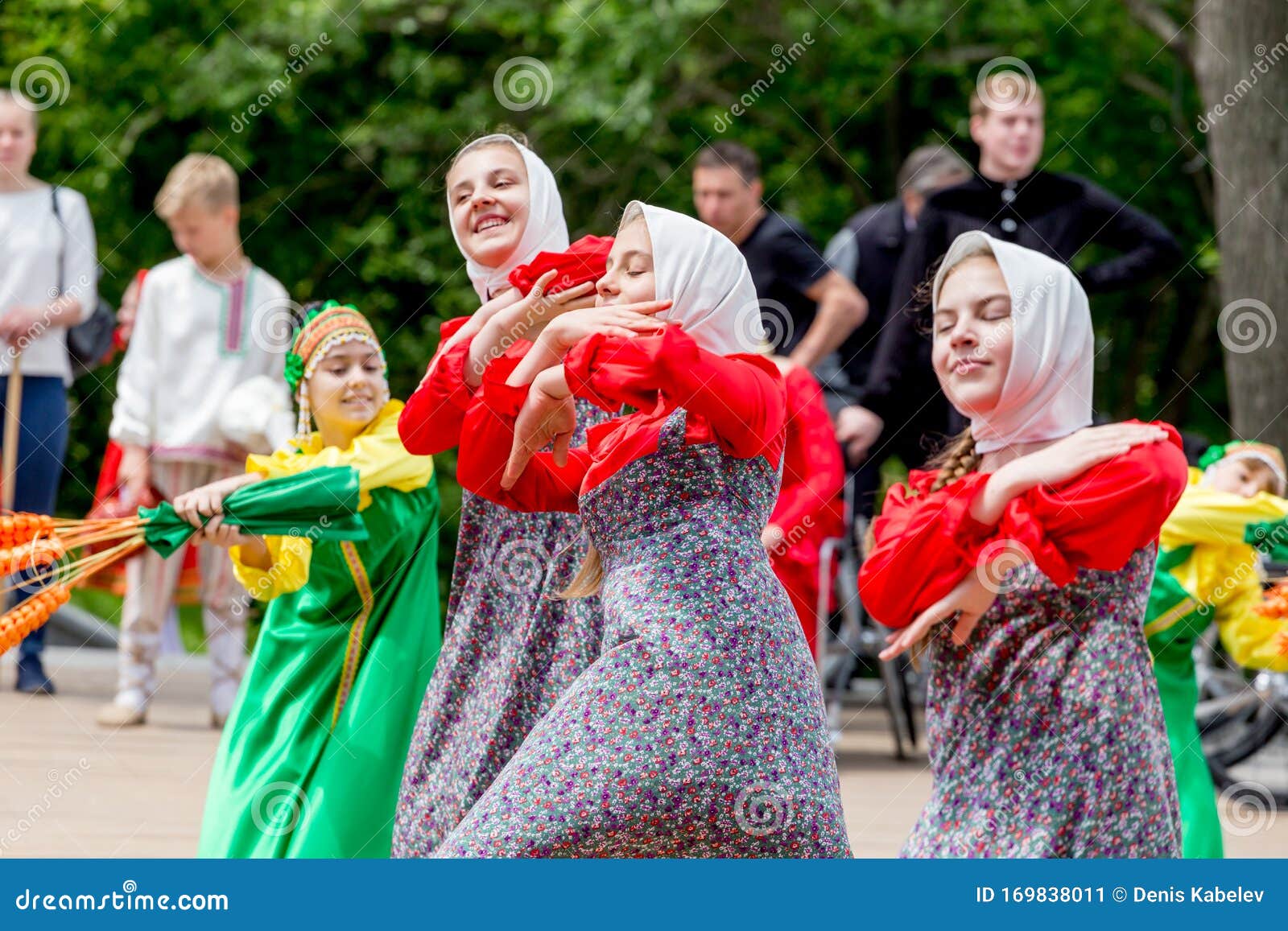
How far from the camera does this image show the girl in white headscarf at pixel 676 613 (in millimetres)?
3104

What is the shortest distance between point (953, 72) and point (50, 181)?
21.1 ft

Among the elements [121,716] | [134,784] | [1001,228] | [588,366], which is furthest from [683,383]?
[121,716]

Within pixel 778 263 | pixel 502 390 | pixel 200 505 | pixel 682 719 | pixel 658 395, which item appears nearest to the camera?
pixel 682 719

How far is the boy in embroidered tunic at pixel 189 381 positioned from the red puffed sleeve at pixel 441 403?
3.67 m

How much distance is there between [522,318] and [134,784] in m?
3.12

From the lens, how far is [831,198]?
13.0 meters

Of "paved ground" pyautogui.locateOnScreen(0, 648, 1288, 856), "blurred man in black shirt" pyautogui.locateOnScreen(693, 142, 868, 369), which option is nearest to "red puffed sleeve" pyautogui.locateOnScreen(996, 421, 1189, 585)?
"paved ground" pyautogui.locateOnScreen(0, 648, 1288, 856)

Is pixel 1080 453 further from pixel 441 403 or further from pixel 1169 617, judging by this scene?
pixel 1169 617

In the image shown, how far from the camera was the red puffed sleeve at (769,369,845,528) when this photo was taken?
15.6ft

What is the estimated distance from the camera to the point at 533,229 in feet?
13.6

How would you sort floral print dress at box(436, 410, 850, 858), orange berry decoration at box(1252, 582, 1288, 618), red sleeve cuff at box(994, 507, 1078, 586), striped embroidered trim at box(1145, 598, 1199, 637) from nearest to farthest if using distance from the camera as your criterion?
floral print dress at box(436, 410, 850, 858) → red sleeve cuff at box(994, 507, 1078, 586) → orange berry decoration at box(1252, 582, 1288, 618) → striped embroidered trim at box(1145, 598, 1199, 637)

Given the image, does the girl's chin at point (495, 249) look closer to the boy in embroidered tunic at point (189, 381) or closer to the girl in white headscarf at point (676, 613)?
the girl in white headscarf at point (676, 613)
